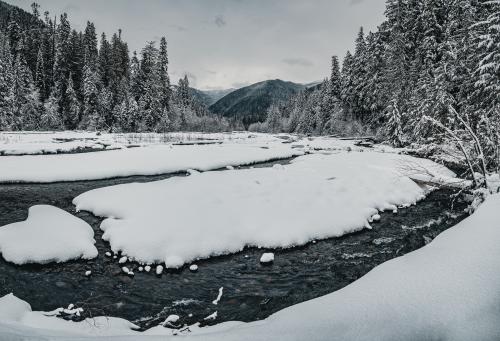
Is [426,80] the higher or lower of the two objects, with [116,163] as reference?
Answer: higher

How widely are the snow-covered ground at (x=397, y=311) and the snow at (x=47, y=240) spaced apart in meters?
1.97

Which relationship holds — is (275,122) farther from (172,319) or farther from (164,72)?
(172,319)

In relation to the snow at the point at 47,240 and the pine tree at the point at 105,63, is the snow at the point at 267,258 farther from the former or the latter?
the pine tree at the point at 105,63

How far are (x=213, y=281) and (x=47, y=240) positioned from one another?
4.22 metres

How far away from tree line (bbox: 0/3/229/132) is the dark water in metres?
40.6

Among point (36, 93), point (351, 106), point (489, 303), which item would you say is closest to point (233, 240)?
point (489, 303)

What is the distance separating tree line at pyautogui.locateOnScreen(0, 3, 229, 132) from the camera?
44.2 metres

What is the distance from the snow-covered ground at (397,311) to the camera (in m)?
2.79

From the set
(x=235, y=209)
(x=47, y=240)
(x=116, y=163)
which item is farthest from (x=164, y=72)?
(x=47, y=240)

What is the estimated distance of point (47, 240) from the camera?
721cm

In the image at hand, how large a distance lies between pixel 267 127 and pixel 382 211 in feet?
321

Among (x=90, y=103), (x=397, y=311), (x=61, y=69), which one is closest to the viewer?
(x=397, y=311)

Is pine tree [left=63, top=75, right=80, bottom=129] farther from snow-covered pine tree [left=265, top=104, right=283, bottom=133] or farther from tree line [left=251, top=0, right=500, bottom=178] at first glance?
snow-covered pine tree [left=265, top=104, right=283, bottom=133]

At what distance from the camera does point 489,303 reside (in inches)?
119
